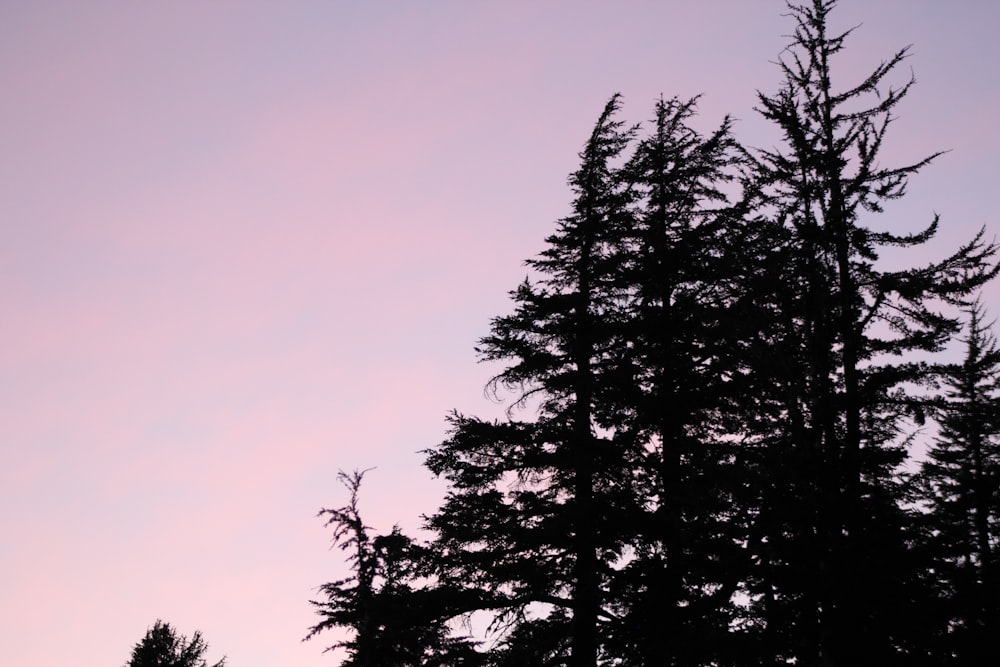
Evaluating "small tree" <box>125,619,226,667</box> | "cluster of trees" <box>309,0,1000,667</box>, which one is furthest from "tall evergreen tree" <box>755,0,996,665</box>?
"small tree" <box>125,619,226,667</box>

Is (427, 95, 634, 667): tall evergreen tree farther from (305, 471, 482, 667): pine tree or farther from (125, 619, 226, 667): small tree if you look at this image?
(125, 619, 226, 667): small tree

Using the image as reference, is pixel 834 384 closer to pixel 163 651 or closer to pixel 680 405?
pixel 680 405

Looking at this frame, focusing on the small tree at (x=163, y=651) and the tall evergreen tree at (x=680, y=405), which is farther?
the small tree at (x=163, y=651)

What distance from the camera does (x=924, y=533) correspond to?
10977mm

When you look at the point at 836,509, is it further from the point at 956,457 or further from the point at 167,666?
the point at 167,666

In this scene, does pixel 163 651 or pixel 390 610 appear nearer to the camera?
pixel 390 610

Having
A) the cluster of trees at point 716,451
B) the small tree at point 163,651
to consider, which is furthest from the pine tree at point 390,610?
the small tree at point 163,651

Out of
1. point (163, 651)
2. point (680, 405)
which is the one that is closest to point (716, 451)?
point (680, 405)

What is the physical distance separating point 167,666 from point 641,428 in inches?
1963

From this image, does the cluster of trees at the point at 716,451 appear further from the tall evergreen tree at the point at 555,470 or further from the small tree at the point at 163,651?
the small tree at the point at 163,651

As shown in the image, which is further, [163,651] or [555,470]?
[163,651]

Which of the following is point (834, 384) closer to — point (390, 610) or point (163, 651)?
point (390, 610)

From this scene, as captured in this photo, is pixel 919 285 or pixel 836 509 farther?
pixel 919 285

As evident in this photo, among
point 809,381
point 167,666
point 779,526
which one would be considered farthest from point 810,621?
point 167,666
